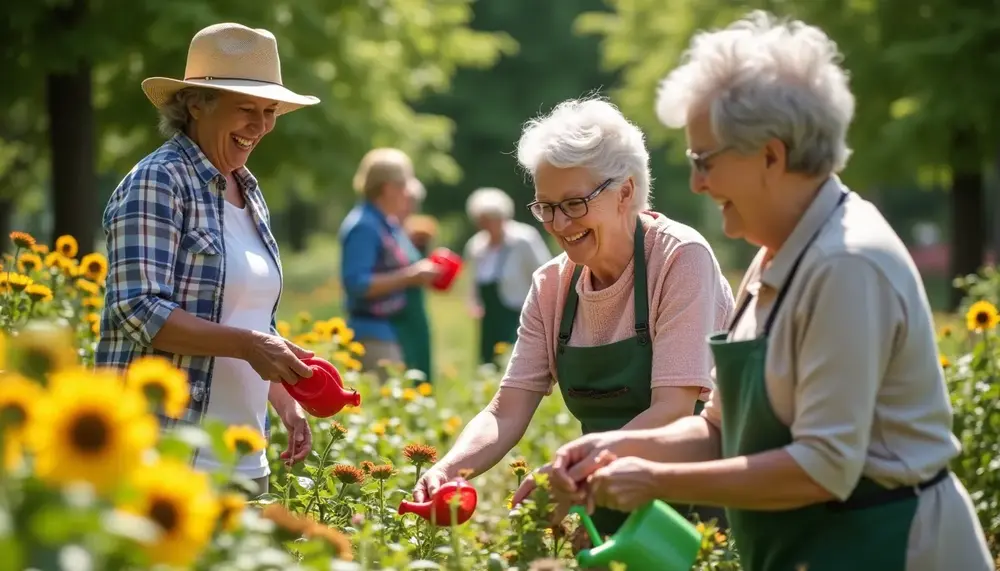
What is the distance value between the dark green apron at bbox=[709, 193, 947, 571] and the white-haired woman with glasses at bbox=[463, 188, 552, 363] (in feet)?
25.4

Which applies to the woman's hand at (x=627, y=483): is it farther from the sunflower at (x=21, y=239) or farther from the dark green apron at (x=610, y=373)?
the sunflower at (x=21, y=239)

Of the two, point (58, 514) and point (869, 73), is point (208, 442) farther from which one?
point (869, 73)

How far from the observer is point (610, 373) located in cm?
328

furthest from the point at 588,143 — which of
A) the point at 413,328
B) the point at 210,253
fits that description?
the point at 413,328

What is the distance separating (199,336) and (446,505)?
0.82 meters

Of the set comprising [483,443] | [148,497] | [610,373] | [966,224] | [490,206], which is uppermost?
[966,224]

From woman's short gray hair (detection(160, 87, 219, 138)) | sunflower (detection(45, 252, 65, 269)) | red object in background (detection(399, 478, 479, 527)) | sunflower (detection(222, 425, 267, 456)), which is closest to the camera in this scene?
sunflower (detection(222, 425, 267, 456))

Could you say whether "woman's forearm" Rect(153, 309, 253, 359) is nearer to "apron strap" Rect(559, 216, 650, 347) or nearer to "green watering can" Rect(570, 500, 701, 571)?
"apron strap" Rect(559, 216, 650, 347)

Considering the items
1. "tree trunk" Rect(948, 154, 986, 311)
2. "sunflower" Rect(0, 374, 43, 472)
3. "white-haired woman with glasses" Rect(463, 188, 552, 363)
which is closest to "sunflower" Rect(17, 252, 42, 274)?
"sunflower" Rect(0, 374, 43, 472)

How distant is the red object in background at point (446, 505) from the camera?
9.23 ft

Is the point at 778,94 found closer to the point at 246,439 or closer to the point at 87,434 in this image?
the point at 246,439

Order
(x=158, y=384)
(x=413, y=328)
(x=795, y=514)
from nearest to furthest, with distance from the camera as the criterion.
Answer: (x=158, y=384) → (x=795, y=514) → (x=413, y=328)

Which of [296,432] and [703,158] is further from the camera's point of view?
[296,432]

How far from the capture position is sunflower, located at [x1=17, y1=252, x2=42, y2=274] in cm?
426
